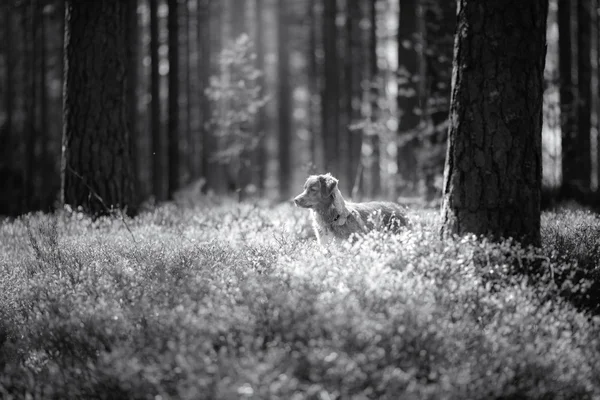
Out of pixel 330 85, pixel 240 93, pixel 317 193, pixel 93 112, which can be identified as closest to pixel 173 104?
pixel 240 93

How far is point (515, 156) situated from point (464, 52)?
4.52 feet

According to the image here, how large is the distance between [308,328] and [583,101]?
14.0m

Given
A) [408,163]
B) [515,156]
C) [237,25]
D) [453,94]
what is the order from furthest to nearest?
[237,25] < [408,163] < [453,94] < [515,156]

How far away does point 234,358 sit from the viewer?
393 centimetres

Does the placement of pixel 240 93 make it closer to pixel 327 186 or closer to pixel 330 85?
pixel 327 186

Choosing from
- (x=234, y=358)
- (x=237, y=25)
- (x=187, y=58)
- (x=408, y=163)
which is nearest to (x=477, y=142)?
(x=234, y=358)

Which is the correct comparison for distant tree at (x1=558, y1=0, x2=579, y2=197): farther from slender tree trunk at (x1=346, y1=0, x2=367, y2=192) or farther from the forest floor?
slender tree trunk at (x1=346, y1=0, x2=367, y2=192)

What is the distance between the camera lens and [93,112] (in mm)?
10727

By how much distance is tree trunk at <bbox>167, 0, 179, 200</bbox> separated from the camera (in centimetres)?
1955

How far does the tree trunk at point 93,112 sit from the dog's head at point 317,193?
4.49 m

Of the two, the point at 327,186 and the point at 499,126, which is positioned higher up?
the point at 499,126

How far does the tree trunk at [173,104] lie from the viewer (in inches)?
770

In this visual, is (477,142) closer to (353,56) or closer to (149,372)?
(149,372)

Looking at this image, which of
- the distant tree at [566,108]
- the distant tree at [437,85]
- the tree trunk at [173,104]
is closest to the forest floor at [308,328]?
the distant tree at [437,85]
